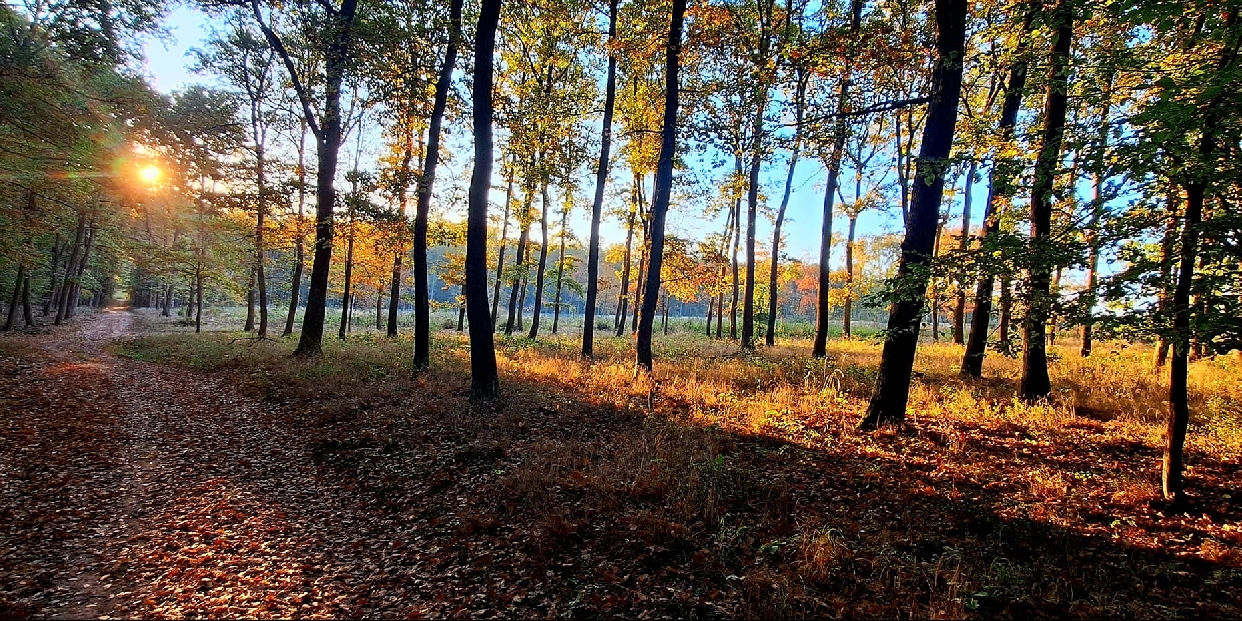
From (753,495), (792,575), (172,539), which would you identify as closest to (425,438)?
(172,539)

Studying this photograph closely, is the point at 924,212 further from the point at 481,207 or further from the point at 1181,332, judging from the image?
the point at 481,207

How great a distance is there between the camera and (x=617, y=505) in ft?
17.7

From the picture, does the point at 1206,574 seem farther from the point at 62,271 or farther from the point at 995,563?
the point at 62,271

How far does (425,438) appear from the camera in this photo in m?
7.87

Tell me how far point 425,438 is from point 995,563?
7633 mm

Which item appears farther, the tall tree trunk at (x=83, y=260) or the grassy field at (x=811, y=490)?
the tall tree trunk at (x=83, y=260)

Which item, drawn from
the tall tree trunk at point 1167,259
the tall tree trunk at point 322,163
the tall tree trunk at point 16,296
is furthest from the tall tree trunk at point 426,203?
the tall tree trunk at point 16,296

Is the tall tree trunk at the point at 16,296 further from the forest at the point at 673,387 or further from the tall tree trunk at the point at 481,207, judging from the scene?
the tall tree trunk at the point at 481,207

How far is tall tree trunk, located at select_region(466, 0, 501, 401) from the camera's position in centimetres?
944

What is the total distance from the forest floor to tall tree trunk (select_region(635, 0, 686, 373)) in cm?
301

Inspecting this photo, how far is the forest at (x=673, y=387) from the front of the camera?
404 cm

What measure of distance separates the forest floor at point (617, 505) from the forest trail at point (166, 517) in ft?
0.11

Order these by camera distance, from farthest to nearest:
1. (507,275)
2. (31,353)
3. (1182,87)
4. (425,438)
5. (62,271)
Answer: (62,271), (507,275), (31,353), (425,438), (1182,87)

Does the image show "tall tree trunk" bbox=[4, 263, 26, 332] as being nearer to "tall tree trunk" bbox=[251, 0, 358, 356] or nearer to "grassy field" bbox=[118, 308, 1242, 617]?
"tall tree trunk" bbox=[251, 0, 358, 356]
